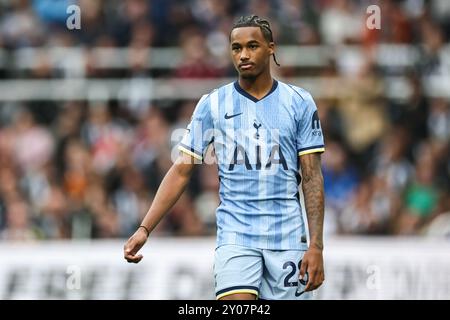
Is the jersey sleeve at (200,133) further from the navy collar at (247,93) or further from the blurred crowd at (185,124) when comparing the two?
the blurred crowd at (185,124)

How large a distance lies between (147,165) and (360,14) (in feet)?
11.4

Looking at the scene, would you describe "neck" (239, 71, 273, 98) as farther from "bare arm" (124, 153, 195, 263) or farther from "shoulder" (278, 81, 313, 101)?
"bare arm" (124, 153, 195, 263)

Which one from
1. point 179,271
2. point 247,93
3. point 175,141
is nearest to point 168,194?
point 247,93

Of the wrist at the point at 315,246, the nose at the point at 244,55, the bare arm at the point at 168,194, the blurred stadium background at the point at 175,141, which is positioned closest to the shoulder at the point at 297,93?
the nose at the point at 244,55

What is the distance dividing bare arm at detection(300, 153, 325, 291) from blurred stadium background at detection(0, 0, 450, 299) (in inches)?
195

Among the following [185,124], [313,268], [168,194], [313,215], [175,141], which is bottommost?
[313,268]

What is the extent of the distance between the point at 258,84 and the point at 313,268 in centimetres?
127

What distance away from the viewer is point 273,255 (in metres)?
8.33

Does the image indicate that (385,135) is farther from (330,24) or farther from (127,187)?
(127,187)

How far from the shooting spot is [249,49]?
827 cm

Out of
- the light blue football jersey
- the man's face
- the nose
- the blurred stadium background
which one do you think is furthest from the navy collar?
the blurred stadium background

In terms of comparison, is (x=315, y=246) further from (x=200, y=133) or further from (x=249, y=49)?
(x=249, y=49)

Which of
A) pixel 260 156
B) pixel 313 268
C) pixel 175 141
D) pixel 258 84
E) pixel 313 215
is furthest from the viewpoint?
pixel 175 141

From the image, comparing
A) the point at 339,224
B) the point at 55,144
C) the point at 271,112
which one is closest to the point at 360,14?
the point at 339,224
